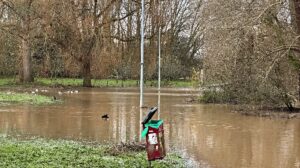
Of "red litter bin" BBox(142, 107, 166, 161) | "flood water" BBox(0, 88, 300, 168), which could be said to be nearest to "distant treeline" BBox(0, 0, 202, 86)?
"flood water" BBox(0, 88, 300, 168)

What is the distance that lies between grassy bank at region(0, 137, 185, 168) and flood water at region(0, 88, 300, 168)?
53.3 inches

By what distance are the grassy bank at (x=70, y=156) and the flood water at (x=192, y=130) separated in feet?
4.44

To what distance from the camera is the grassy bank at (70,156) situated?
936 cm

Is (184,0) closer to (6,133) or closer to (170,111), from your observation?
(170,111)

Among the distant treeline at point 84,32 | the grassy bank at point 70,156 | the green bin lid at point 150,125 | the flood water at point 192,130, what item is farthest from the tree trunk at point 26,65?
the green bin lid at point 150,125

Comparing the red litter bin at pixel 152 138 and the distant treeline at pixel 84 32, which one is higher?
the distant treeline at pixel 84 32

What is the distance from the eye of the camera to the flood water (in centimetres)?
1185

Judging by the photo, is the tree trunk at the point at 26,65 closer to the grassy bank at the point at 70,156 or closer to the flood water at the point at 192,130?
the flood water at the point at 192,130

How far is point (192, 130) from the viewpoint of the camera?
53.6 feet

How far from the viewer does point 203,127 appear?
1728 centimetres

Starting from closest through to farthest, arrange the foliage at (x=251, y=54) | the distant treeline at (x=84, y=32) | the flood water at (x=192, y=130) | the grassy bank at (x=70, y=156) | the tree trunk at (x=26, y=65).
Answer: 1. the grassy bank at (x=70, y=156)
2. the flood water at (x=192, y=130)
3. the foliage at (x=251, y=54)
4. the distant treeline at (x=84, y=32)
5. the tree trunk at (x=26, y=65)

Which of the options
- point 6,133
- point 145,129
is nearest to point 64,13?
point 6,133

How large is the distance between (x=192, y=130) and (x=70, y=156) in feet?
22.3

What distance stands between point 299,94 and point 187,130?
Answer: 19.3 feet
